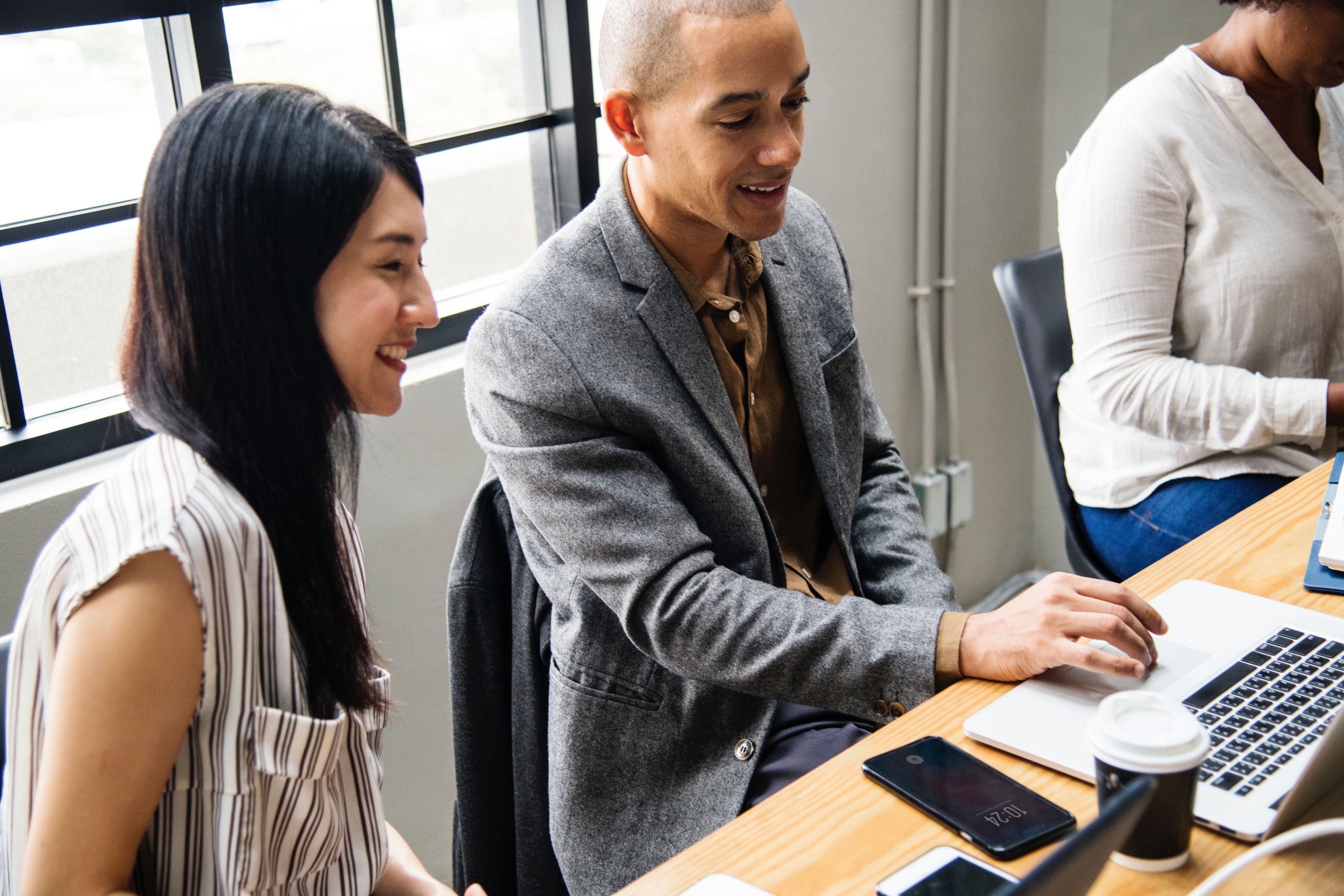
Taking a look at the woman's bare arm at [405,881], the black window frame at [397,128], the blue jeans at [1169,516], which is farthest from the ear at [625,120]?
the blue jeans at [1169,516]

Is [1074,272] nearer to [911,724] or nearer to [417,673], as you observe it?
[911,724]

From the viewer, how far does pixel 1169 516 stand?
1.69 meters

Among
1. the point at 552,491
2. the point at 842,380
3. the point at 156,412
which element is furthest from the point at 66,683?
the point at 842,380

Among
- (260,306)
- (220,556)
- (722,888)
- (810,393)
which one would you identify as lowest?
(722,888)

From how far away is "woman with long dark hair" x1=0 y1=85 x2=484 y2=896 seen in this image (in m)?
0.79

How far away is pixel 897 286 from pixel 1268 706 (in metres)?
1.80

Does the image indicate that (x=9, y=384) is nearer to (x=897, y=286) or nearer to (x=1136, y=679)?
(x=1136, y=679)

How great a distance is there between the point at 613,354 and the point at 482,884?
24.6 inches

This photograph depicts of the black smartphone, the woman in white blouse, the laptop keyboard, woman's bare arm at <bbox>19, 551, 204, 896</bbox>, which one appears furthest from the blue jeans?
woman's bare arm at <bbox>19, 551, 204, 896</bbox>

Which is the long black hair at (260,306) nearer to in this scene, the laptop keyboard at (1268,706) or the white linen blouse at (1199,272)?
the laptop keyboard at (1268,706)

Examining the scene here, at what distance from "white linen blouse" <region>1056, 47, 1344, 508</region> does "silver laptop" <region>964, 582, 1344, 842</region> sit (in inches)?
22.1

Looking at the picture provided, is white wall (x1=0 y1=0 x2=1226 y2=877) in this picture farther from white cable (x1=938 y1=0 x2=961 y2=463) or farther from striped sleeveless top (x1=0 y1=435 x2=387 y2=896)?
striped sleeveless top (x1=0 y1=435 x2=387 y2=896)

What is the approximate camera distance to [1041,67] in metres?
2.81

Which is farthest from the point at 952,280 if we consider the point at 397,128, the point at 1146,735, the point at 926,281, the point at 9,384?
the point at 1146,735
